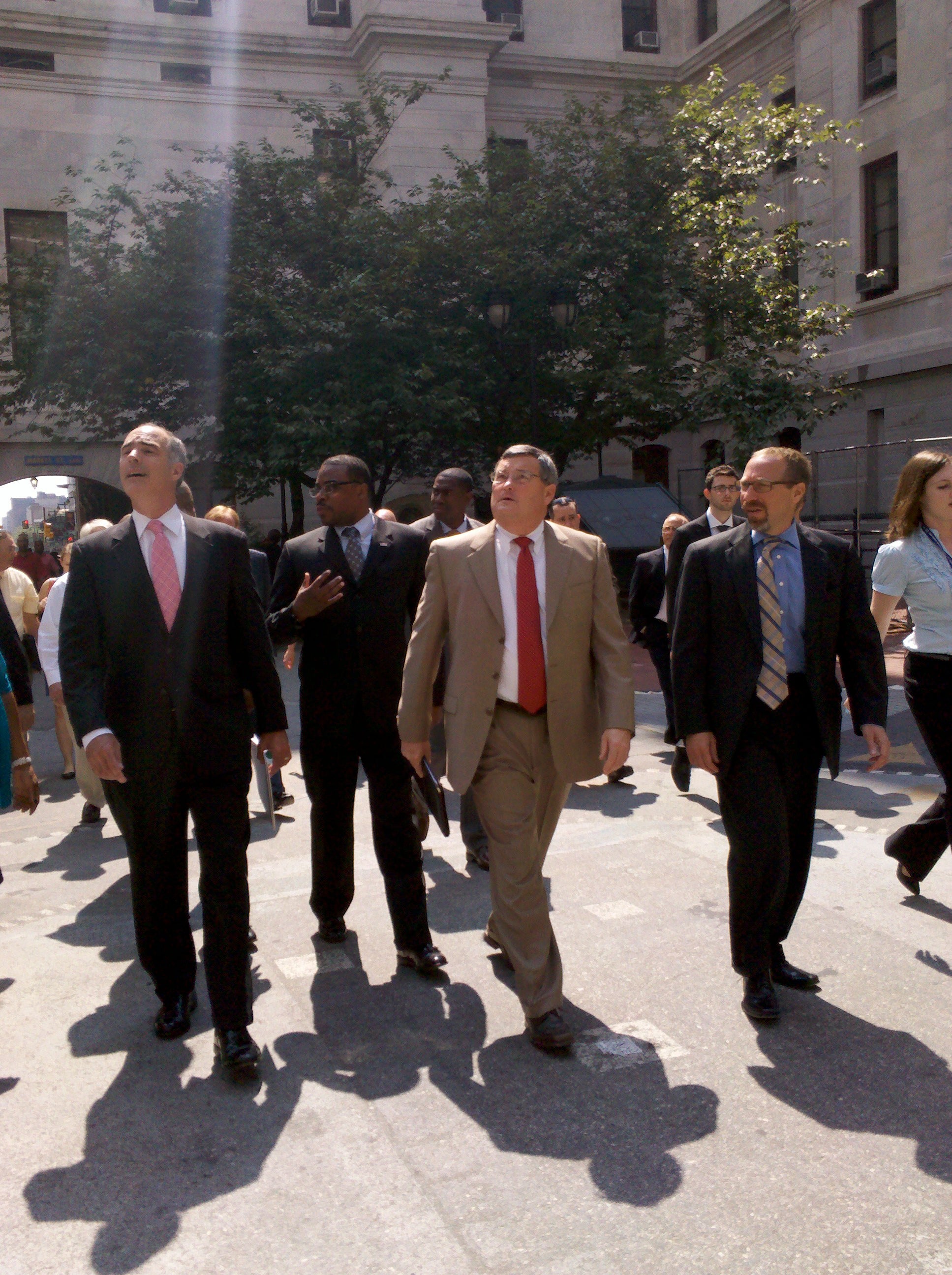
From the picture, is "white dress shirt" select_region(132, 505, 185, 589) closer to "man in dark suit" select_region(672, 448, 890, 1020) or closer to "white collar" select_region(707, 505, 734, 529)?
"man in dark suit" select_region(672, 448, 890, 1020)

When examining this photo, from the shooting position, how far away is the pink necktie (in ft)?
13.3

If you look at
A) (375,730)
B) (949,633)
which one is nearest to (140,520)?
(375,730)

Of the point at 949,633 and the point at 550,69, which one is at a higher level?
the point at 550,69

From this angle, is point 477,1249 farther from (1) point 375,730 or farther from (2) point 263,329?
(2) point 263,329

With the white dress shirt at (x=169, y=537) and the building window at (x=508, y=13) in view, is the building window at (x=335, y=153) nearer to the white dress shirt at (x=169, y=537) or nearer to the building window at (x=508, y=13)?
the building window at (x=508, y=13)

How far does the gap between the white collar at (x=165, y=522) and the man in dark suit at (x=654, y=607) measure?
4.90 m

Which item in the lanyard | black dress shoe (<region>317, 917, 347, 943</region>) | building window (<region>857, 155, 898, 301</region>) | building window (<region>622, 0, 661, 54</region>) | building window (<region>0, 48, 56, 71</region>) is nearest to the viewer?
the lanyard

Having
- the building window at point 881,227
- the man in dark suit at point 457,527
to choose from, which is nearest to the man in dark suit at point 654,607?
the man in dark suit at point 457,527

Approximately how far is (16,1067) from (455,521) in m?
3.45

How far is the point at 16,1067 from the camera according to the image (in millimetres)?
4066

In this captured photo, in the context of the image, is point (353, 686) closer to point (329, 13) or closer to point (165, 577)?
point (165, 577)

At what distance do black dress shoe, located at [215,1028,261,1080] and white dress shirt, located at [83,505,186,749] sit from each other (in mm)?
1066

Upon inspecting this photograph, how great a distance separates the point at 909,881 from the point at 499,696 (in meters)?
2.38

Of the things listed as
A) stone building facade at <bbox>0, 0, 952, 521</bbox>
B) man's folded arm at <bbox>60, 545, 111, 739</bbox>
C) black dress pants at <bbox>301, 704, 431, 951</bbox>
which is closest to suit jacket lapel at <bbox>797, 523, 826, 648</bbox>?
black dress pants at <bbox>301, 704, 431, 951</bbox>
